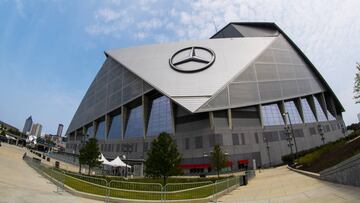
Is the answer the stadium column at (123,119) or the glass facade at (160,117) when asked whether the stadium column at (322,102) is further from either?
the stadium column at (123,119)

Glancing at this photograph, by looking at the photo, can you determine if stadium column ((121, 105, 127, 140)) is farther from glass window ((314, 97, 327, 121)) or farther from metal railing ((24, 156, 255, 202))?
glass window ((314, 97, 327, 121))

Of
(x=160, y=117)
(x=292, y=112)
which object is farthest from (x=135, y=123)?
(x=292, y=112)

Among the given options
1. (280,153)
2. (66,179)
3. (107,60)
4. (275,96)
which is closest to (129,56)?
(107,60)

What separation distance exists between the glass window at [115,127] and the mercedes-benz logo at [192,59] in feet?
77.1

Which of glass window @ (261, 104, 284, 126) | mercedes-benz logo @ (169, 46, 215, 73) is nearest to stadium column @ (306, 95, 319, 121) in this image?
glass window @ (261, 104, 284, 126)

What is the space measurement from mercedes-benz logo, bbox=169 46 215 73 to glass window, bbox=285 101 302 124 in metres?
22.5

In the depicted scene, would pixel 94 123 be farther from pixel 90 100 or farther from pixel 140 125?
pixel 140 125

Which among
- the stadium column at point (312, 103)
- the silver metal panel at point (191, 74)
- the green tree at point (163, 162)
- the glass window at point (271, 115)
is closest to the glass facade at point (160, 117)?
the silver metal panel at point (191, 74)

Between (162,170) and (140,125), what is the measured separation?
36.5 meters

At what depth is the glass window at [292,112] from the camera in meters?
54.9

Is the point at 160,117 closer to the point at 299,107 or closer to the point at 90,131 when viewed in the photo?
the point at 299,107

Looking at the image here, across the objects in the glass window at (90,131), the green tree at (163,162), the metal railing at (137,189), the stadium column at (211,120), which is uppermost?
the glass window at (90,131)

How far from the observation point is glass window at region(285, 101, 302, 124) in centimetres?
5488

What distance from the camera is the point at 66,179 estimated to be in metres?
14.2
